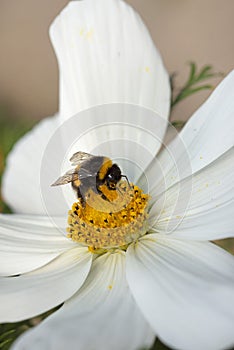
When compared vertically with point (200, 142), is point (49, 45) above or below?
below

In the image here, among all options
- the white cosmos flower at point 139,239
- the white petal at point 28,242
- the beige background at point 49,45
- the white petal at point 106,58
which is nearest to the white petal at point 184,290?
the white cosmos flower at point 139,239

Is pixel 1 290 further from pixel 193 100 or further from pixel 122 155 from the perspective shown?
pixel 193 100

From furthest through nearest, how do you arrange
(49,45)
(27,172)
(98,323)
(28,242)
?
(49,45) < (27,172) < (28,242) < (98,323)

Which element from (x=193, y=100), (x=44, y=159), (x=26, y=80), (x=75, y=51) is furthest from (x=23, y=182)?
(x=26, y=80)

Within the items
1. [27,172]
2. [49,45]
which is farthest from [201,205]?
[49,45]

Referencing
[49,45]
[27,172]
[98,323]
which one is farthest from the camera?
[49,45]

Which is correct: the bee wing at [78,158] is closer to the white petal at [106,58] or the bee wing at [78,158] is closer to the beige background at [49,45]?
the white petal at [106,58]

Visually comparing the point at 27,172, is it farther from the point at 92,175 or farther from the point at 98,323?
the point at 98,323

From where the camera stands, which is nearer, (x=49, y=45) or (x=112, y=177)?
(x=112, y=177)

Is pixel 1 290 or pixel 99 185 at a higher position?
pixel 99 185
